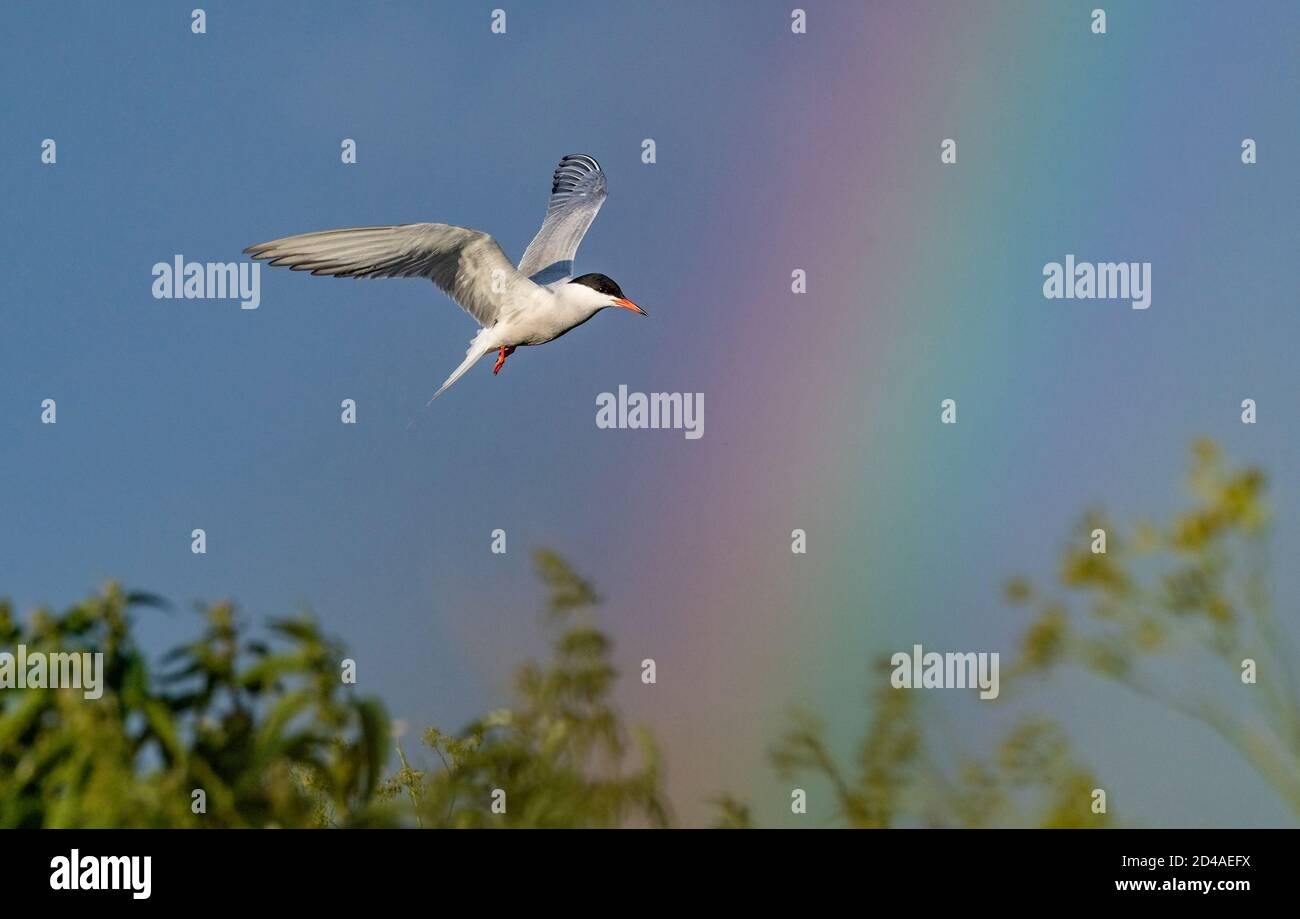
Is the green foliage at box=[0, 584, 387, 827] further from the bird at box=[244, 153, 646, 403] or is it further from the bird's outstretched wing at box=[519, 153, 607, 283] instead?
the bird's outstretched wing at box=[519, 153, 607, 283]

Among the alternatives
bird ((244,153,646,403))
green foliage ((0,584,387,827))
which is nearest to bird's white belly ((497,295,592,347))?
bird ((244,153,646,403))

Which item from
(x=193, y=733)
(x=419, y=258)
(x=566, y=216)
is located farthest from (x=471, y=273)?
(x=193, y=733)

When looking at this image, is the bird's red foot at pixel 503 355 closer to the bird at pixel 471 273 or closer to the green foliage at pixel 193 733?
the bird at pixel 471 273

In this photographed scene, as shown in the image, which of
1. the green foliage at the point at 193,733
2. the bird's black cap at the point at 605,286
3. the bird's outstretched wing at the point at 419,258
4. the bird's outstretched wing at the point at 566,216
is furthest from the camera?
the bird's outstretched wing at the point at 566,216

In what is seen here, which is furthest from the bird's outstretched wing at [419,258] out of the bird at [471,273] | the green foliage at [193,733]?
the green foliage at [193,733]

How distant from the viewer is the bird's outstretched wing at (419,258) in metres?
5.89

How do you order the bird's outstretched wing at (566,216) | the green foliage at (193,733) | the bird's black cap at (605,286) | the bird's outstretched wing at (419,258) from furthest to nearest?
the bird's outstretched wing at (566,216) < the bird's black cap at (605,286) < the bird's outstretched wing at (419,258) < the green foliage at (193,733)

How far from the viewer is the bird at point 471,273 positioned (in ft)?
19.4

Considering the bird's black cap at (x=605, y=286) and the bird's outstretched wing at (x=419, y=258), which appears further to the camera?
the bird's black cap at (x=605, y=286)

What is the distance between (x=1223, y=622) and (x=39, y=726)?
571cm

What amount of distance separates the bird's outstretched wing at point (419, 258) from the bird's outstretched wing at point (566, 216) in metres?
0.76

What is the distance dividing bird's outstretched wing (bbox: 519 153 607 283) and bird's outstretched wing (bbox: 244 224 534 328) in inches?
30.1

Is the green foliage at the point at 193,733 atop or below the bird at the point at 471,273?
below
